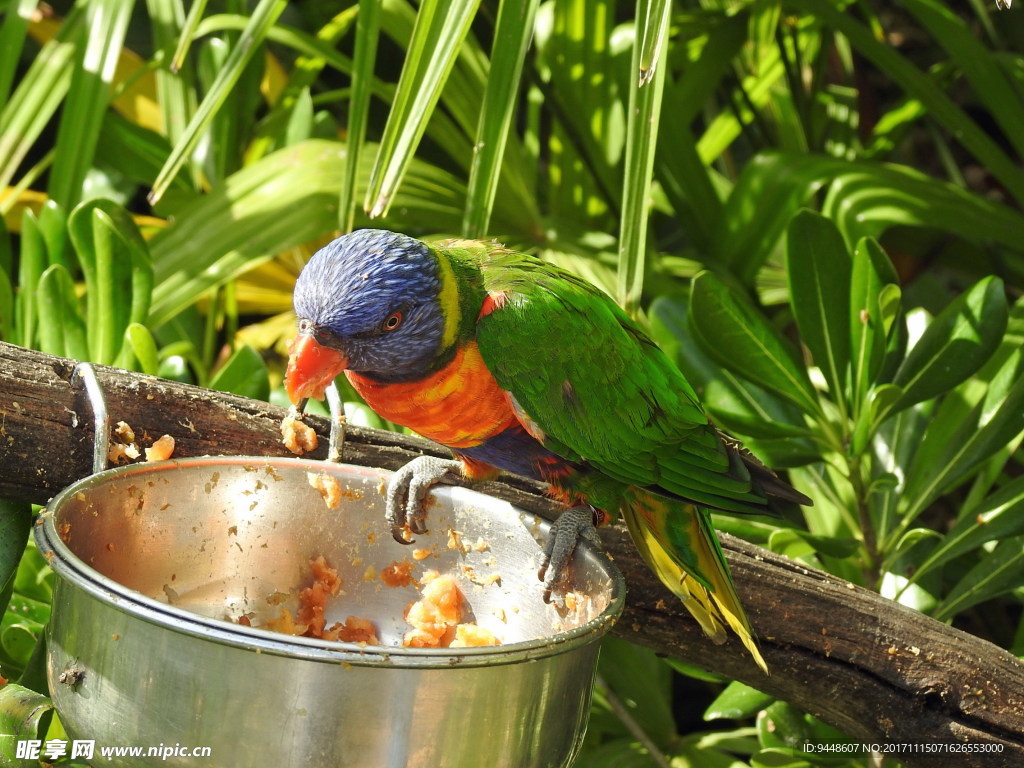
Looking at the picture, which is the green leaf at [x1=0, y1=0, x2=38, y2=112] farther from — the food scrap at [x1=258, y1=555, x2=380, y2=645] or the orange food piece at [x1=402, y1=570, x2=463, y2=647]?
the orange food piece at [x1=402, y1=570, x2=463, y2=647]

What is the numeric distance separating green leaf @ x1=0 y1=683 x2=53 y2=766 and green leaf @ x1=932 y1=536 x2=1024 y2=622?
49.2 inches

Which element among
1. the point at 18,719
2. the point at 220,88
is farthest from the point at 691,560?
the point at 220,88

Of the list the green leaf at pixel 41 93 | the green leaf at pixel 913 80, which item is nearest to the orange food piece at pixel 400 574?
the green leaf at pixel 41 93

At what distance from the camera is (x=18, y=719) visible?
79 cm

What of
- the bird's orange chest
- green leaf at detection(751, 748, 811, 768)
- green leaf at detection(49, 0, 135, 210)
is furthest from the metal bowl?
green leaf at detection(49, 0, 135, 210)

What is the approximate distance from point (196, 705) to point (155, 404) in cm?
52

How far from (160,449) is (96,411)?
113 mm

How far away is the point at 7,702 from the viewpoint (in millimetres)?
814

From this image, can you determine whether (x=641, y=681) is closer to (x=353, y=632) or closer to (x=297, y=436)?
(x=353, y=632)

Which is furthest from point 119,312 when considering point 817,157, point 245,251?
point 817,157

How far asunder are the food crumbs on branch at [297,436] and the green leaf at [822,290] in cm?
73

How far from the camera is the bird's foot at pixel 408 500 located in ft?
3.72

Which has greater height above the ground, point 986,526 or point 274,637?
point 274,637

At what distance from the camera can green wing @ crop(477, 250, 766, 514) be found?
3.78 feet
